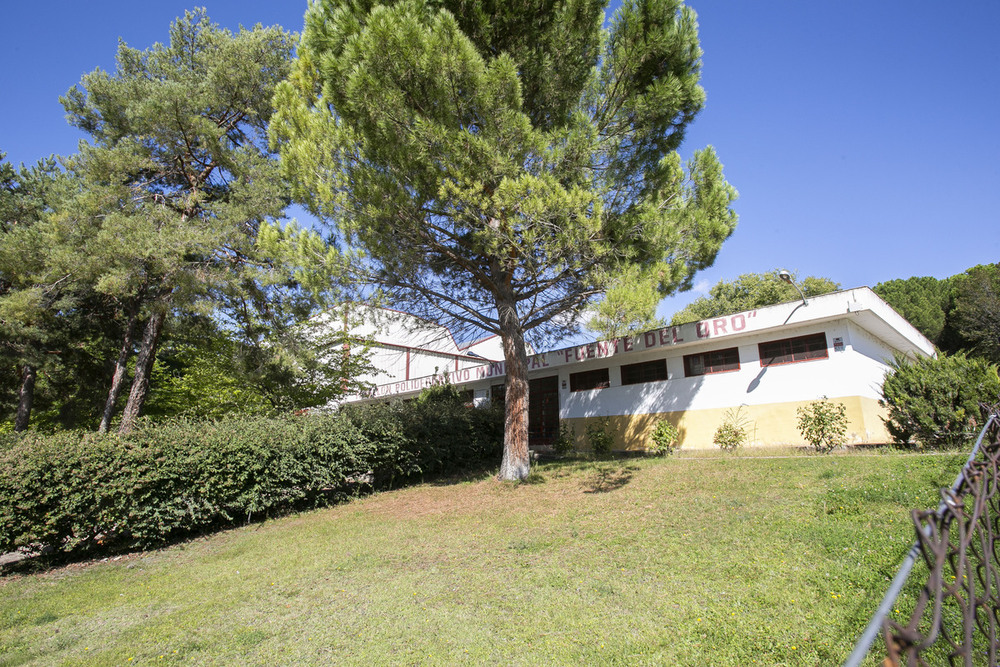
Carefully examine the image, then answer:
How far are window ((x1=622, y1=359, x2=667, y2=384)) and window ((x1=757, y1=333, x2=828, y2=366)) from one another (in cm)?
267

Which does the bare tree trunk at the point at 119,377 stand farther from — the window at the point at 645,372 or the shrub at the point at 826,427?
the shrub at the point at 826,427

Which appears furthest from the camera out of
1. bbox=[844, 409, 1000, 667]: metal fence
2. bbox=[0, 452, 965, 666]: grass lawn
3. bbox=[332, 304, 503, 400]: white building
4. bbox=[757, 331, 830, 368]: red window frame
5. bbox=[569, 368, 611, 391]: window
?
bbox=[332, 304, 503, 400]: white building

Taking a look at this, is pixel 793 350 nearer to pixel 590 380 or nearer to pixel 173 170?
pixel 590 380

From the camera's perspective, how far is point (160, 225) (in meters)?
12.6

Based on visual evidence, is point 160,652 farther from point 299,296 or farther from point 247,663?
point 299,296

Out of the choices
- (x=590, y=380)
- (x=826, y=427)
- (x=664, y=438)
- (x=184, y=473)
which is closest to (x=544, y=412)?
(x=590, y=380)

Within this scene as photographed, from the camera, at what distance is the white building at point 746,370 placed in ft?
36.3

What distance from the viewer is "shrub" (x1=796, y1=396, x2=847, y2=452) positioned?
1027cm

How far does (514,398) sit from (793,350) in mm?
6768

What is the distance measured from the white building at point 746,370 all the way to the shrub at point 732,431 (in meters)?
0.14

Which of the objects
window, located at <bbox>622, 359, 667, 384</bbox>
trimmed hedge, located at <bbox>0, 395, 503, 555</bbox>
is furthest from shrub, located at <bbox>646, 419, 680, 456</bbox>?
trimmed hedge, located at <bbox>0, 395, 503, 555</bbox>

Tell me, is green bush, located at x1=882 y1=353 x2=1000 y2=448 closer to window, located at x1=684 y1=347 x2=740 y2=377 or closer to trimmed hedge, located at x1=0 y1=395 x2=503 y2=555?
window, located at x1=684 y1=347 x2=740 y2=377

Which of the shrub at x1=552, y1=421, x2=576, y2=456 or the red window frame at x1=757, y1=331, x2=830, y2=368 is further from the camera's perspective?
the shrub at x1=552, y1=421, x2=576, y2=456

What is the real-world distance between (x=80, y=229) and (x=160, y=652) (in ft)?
40.8
